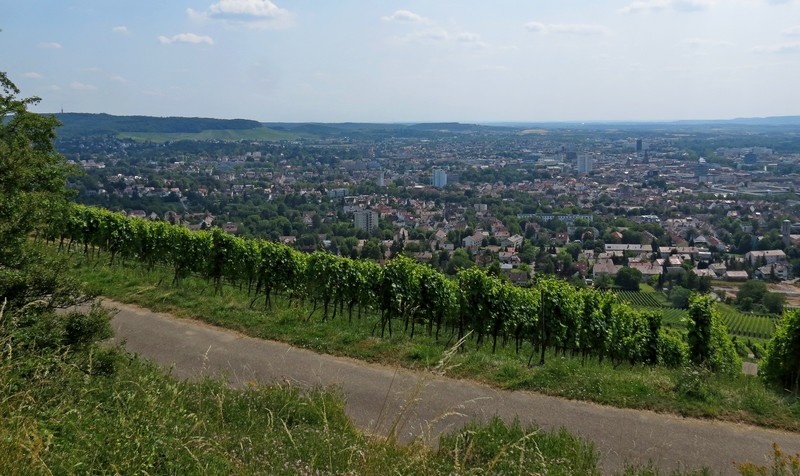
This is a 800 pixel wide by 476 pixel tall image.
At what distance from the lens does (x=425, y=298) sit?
40.9 ft

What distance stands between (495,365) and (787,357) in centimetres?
493

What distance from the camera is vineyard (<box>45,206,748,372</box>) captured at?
39.2 ft

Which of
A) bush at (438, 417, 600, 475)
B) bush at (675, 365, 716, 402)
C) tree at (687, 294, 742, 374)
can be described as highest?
bush at (438, 417, 600, 475)

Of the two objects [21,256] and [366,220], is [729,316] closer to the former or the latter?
[366,220]

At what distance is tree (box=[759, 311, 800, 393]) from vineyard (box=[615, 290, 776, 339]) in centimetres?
2391

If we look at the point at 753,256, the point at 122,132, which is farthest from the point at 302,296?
the point at 122,132

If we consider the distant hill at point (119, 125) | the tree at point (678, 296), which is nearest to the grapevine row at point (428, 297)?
the tree at point (678, 296)

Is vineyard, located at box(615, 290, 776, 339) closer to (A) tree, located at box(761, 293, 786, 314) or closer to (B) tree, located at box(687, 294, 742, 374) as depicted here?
(A) tree, located at box(761, 293, 786, 314)

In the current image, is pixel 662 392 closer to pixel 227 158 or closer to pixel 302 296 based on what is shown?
pixel 302 296

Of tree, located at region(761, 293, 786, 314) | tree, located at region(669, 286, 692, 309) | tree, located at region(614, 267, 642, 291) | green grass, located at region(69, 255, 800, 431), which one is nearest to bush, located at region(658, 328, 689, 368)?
green grass, located at region(69, 255, 800, 431)

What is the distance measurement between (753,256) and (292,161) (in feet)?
345

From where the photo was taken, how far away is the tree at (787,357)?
9.50 meters

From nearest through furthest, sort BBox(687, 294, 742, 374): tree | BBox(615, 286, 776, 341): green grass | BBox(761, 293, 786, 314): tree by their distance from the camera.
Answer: BBox(687, 294, 742, 374): tree
BBox(615, 286, 776, 341): green grass
BBox(761, 293, 786, 314): tree

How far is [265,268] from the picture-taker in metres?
13.9
